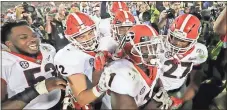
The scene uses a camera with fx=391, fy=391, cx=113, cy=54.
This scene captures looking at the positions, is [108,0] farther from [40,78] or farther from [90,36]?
[40,78]

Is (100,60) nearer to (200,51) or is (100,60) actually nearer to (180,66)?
(180,66)

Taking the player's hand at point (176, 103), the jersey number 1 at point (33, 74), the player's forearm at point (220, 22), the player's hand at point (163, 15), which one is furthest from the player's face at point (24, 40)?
the player's forearm at point (220, 22)

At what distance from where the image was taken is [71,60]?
2102 mm

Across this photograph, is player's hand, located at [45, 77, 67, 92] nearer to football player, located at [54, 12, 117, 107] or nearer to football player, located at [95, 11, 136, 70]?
football player, located at [54, 12, 117, 107]

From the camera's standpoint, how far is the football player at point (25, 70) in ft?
6.84

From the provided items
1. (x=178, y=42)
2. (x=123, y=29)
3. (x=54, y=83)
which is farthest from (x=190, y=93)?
(x=54, y=83)

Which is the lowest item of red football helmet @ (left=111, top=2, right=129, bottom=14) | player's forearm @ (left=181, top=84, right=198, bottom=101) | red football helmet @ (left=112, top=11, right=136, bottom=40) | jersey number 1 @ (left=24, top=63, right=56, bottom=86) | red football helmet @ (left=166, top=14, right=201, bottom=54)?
player's forearm @ (left=181, top=84, right=198, bottom=101)

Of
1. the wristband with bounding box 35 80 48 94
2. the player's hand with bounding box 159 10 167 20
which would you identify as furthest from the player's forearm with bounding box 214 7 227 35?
the wristband with bounding box 35 80 48 94

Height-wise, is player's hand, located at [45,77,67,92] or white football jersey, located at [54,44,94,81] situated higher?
white football jersey, located at [54,44,94,81]

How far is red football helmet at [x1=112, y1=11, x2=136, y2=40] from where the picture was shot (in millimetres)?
2133

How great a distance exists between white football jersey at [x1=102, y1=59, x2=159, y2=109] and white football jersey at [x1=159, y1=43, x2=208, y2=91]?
2.9 inches

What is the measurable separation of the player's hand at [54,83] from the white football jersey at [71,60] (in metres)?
0.05

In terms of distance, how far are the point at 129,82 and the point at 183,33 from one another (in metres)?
0.41

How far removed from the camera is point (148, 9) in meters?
2.17
